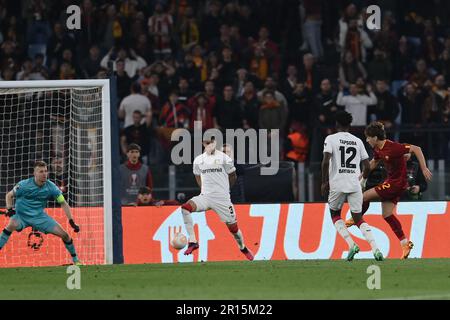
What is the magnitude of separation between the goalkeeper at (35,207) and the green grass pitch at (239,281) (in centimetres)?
A: 141

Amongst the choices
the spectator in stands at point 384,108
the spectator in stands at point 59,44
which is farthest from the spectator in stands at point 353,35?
the spectator in stands at point 59,44

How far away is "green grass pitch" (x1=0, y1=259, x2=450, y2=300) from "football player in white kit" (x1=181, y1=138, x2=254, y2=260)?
106 cm

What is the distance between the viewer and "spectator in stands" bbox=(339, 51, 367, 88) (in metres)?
24.1

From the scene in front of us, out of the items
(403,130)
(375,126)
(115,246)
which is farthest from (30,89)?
(403,130)

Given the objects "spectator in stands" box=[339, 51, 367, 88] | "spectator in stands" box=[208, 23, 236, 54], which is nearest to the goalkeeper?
"spectator in stands" box=[208, 23, 236, 54]

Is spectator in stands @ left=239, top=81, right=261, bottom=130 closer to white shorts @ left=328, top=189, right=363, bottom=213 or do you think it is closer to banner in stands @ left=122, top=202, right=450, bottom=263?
banner in stands @ left=122, top=202, right=450, bottom=263

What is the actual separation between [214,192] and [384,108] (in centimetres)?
589

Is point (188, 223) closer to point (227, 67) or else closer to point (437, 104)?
point (227, 67)

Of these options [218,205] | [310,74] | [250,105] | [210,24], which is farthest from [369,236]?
[210,24]

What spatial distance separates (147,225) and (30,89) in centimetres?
288

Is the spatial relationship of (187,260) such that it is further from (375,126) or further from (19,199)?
(375,126)

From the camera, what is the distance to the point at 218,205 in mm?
18109

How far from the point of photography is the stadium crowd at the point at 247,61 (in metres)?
22.5

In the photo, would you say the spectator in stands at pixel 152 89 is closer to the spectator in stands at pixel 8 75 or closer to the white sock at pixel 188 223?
the spectator in stands at pixel 8 75
